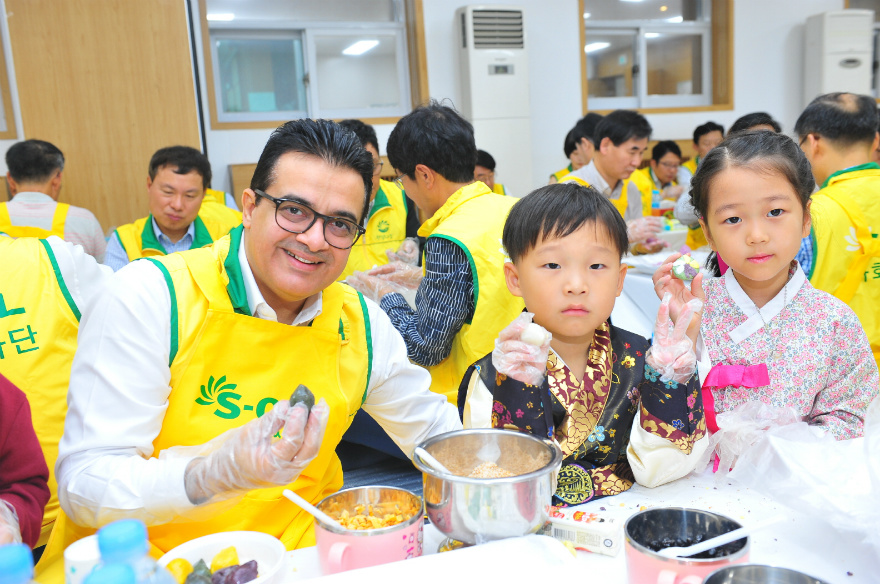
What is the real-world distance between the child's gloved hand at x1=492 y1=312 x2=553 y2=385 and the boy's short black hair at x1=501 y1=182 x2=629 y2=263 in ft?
0.79

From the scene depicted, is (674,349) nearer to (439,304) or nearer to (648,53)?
(439,304)

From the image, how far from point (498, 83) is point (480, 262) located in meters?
4.28

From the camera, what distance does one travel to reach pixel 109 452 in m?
1.10

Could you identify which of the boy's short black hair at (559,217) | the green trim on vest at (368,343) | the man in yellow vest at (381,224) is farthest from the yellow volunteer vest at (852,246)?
the man in yellow vest at (381,224)

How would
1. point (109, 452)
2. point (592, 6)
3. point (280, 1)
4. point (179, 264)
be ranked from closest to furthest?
point (109, 452) < point (179, 264) < point (280, 1) < point (592, 6)

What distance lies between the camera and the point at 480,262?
2.14 metres

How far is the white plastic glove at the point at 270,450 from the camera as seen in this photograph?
92cm

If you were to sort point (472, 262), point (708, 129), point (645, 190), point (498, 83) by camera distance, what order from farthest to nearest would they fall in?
point (498, 83) < point (708, 129) < point (645, 190) < point (472, 262)

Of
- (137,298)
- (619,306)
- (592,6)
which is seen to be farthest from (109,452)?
(592,6)

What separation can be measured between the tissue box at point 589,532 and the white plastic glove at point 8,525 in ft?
2.53

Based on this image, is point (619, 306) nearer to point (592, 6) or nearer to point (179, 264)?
point (179, 264)

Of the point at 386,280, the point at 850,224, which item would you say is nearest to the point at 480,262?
the point at 386,280

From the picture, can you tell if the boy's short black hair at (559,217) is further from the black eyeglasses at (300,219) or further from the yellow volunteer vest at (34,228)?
the yellow volunteer vest at (34,228)

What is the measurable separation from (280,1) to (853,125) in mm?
4942
